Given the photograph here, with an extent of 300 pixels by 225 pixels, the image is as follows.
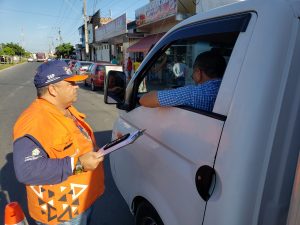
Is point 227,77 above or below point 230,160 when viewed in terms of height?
above

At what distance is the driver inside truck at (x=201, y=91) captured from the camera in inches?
75.5

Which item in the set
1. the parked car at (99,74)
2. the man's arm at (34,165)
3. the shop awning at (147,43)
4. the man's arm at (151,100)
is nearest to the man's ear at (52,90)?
the man's arm at (34,165)

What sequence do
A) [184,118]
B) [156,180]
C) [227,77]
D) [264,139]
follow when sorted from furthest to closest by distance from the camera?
[156,180]
[184,118]
[227,77]
[264,139]

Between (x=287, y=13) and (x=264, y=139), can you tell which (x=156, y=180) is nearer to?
(x=264, y=139)

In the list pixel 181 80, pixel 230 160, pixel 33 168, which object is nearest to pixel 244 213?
pixel 230 160

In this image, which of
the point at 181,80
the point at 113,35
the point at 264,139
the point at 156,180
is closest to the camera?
the point at 264,139

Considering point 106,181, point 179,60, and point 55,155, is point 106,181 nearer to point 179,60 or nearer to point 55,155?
point 179,60

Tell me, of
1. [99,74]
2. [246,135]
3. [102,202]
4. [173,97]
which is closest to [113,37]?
[99,74]

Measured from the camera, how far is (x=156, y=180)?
2.10 meters

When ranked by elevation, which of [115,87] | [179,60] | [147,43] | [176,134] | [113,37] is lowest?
[176,134]

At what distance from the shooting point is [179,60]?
278cm

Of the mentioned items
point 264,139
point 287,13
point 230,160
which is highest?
point 287,13

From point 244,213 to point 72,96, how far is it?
51.3 inches

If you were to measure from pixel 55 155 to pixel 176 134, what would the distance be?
2.46 ft
